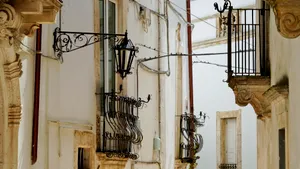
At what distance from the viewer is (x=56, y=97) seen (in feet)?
47.4

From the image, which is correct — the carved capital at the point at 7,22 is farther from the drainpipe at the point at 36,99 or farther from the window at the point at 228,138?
the window at the point at 228,138

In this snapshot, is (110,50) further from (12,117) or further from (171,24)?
(12,117)

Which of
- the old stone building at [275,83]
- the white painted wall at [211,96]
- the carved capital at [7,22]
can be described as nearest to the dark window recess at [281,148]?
the old stone building at [275,83]

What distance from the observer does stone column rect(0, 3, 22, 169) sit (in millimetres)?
10259

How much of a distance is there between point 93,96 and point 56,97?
1706 mm

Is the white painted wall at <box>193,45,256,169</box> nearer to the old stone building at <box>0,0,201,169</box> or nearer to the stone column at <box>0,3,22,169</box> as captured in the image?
the old stone building at <box>0,0,201,169</box>

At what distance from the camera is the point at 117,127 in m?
16.4

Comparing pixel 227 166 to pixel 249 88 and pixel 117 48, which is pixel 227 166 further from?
pixel 249 88

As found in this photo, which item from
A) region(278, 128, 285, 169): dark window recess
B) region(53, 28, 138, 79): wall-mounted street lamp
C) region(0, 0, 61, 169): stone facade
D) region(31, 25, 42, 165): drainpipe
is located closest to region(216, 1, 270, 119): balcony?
region(278, 128, 285, 169): dark window recess

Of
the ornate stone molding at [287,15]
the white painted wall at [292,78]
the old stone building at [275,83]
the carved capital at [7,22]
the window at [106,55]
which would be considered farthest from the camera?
the window at [106,55]

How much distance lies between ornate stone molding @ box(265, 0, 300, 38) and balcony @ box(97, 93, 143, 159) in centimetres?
778

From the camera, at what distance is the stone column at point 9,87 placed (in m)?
10.3

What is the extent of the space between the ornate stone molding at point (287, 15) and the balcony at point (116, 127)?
778 centimetres

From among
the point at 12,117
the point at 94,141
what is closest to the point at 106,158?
the point at 94,141
